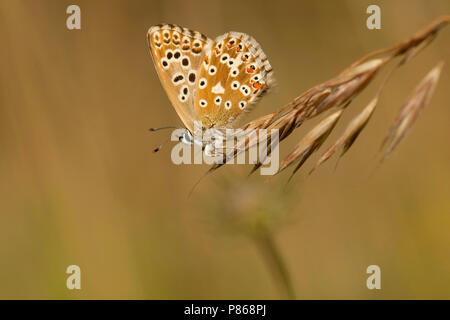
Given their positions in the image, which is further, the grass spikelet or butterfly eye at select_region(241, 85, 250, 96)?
butterfly eye at select_region(241, 85, 250, 96)

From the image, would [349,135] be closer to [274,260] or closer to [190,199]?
[274,260]

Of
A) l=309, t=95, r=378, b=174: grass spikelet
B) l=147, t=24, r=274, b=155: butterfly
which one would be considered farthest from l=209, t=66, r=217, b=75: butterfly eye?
l=309, t=95, r=378, b=174: grass spikelet

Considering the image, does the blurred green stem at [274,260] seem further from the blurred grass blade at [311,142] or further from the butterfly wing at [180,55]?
the butterfly wing at [180,55]

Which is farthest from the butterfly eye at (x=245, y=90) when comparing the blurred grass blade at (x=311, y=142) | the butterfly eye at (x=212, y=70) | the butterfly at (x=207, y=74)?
the blurred grass blade at (x=311, y=142)

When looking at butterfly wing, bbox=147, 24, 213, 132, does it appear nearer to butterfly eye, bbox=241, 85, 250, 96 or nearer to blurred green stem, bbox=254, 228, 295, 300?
butterfly eye, bbox=241, 85, 250, 96

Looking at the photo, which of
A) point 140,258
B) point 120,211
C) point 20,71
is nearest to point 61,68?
point 20,71

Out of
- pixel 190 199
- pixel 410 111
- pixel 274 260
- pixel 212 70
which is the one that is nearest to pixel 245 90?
pixel 212 70
